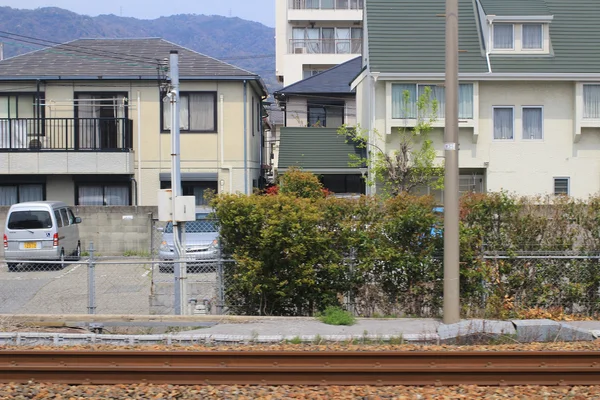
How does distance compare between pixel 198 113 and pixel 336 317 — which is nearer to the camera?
pixel 336 317

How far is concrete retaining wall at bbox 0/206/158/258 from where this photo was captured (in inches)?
936

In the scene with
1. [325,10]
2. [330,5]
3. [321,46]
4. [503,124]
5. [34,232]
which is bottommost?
[34,232]

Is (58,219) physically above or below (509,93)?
below

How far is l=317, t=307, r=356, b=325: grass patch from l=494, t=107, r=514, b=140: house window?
15585 mm

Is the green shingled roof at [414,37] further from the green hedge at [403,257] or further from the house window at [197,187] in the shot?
the green hedge at [403,257]

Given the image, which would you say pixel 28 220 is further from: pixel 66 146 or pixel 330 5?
pixel 330 5

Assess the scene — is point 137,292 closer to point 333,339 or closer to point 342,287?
point 342,287

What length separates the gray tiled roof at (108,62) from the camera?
88.7 feet

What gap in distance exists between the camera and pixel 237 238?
12812 mm

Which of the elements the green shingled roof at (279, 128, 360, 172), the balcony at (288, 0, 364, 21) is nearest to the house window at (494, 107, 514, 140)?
the green shingled roof at (279, 128, 360, 172)

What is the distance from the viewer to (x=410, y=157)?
25.2m

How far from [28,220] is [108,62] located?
9237 millimetres

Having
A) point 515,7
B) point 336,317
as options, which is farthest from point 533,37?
point 336,317

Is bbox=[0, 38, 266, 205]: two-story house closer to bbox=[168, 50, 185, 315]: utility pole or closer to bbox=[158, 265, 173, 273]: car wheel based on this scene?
bbox=[158, 265, 173, 273]: car wheel
